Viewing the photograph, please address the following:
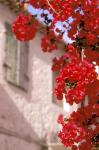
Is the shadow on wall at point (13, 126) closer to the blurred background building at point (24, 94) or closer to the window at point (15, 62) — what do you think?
the blurred background building at point (24, 94)

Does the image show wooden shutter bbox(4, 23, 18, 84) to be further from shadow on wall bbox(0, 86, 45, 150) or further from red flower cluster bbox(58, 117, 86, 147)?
red flower cluster bbox(58, 117, 86, 147)

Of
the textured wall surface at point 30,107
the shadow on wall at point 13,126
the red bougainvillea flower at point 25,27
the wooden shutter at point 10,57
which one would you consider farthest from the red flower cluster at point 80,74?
the wooden shutter at point 10,57

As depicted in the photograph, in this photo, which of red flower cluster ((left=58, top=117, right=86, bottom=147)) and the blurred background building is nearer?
red flower cluster ((left=58, top=117, right=86, bottom=147))

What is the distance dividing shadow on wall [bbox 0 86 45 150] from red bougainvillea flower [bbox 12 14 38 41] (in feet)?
22.5

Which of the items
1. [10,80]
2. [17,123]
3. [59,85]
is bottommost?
[59,85]

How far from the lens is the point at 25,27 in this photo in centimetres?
778

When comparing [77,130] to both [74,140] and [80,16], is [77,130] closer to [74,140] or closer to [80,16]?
[74,140]

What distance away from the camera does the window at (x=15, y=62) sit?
50.4ft

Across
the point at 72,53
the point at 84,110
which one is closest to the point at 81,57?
the point at 72,53

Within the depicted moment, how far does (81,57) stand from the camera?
22.9 ft

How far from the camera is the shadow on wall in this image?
48.0 feet

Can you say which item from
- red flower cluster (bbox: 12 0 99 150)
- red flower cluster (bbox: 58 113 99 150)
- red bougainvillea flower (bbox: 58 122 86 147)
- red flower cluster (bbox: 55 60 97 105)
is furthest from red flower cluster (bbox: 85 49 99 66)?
red bougainvillea flower (bbox: 58 122 86 147)

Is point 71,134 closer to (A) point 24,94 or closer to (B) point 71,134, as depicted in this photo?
(B) point 71,134

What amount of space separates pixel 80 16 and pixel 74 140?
1.57 m
